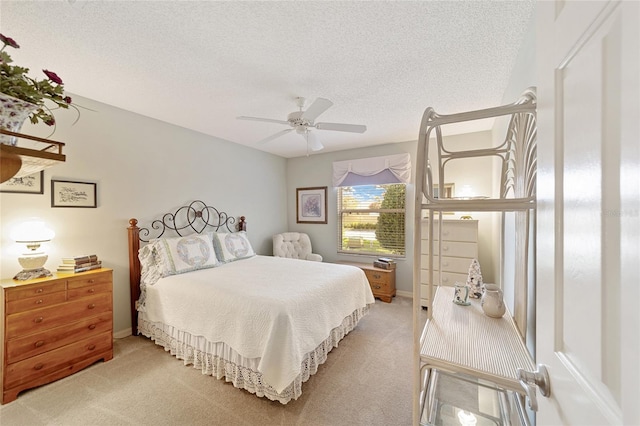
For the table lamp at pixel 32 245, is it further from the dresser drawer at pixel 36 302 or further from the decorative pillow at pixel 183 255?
the decorative pillow at pixel 183 255

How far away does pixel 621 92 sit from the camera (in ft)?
1.29

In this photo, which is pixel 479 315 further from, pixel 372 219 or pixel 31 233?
pixel 31 233

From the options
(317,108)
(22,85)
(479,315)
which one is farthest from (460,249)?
(22,85)

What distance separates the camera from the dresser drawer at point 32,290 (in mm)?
1852

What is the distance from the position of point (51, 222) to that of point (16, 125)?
2.29 m

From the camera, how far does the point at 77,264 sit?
2.31 m

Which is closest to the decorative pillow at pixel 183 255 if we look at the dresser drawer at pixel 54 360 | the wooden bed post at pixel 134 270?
→ the wooden bed post at pixel 134 270

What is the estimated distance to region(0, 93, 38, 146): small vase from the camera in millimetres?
750

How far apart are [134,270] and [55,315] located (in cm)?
85

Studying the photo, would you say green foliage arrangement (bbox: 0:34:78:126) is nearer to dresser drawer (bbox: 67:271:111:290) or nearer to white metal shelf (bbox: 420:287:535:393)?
white metal shelf (bbox: 420:287:535:393)

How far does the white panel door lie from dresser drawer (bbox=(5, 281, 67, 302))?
312 cm

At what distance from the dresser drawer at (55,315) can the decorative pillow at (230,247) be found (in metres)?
1.22

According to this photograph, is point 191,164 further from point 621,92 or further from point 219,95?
point 621,92

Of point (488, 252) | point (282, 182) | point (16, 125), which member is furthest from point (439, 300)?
point (282, 182)
